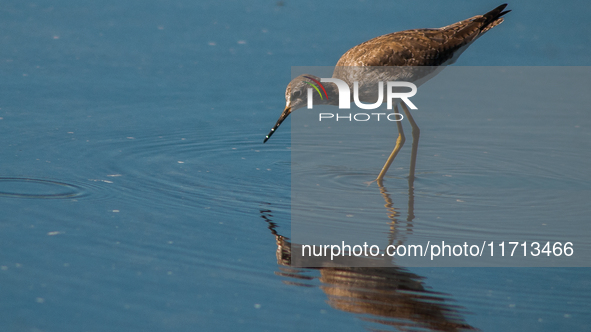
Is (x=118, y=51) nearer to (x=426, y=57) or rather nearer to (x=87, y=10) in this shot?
(x=87, y=10)

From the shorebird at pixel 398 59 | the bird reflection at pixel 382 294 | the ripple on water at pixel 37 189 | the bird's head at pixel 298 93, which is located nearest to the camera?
the bird reflection at pixel 382 294

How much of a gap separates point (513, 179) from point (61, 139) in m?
3.99

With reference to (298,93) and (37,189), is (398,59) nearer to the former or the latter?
(298,93)

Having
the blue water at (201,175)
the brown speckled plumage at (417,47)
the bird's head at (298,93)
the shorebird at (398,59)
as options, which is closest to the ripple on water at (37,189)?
the blue water at (201,175)

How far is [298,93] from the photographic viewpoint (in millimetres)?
6246

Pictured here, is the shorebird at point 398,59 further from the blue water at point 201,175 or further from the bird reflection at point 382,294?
the bird reflection at point 382,294

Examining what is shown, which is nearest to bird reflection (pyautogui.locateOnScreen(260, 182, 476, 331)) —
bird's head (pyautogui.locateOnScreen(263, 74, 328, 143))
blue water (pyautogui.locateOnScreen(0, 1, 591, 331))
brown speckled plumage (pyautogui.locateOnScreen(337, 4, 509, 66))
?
blue water (pyautogui.locateOnScreen(0, 1, 591, 331))

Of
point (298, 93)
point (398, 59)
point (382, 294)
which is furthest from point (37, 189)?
point (398, 59)

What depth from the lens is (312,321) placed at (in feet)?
13.3

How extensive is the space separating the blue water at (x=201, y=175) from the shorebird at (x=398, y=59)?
0.66m

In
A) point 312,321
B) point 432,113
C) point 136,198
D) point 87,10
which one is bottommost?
point 312,321

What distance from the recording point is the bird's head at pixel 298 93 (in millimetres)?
6207

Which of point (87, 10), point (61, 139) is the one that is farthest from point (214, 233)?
point (87, 10)

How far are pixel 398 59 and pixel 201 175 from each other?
1.89 meters
